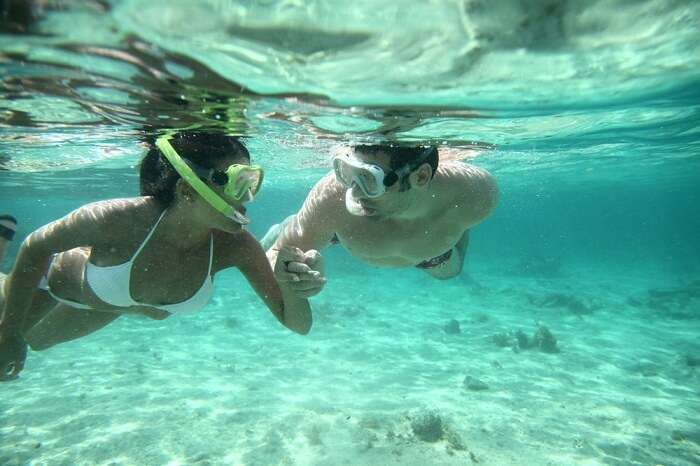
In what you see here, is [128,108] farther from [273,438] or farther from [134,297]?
[273,438]

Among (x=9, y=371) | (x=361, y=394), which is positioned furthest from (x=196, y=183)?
(x=361, y=394)

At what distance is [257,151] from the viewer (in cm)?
1459

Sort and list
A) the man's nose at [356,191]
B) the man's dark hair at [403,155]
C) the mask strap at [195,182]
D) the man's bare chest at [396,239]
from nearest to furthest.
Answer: the mask strap at [195,182]
the man's nose at [356,191]
the man's dark hair at [403,155]
the man's bare chest at [396,239]

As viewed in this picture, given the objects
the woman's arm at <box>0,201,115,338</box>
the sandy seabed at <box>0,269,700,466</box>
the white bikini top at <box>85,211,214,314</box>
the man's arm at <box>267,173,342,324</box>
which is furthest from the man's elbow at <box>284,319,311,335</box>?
the sandy seabed at <box>0,269,700,466</box>

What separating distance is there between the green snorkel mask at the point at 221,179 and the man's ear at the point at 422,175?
2.03 meters

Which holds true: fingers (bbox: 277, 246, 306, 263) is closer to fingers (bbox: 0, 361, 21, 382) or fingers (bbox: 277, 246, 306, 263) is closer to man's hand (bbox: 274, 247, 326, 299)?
man's hand (bbox: 274, 247, 326, 299)

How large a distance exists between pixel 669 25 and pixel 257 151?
12.1 meters

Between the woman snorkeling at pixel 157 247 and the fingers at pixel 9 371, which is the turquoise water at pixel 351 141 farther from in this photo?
the fingers at pixel 9 371

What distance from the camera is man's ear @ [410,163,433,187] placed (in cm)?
538

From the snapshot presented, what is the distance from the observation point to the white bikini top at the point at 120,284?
14.6ft

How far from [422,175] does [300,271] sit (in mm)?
2653

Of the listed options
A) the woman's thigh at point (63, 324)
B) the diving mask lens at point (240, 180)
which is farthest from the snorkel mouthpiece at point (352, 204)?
the woman's thigh at point (63, 324)

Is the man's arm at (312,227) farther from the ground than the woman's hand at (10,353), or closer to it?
farther from the ground

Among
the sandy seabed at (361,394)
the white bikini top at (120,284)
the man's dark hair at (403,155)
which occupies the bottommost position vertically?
the sandy seabed at (361,394)
